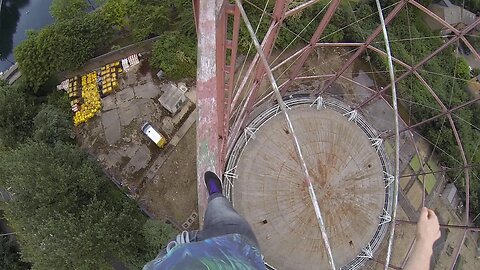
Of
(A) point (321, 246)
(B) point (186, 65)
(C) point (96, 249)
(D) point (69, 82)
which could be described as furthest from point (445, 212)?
(D) point (69, 82)

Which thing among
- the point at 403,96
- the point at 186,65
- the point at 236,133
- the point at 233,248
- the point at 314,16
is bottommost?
Answer: the point at 233,248

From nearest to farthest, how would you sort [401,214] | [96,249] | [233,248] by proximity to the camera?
[233,248]
[96,249]
[401,214]

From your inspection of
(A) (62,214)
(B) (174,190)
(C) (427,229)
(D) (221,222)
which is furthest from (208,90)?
(A) (62,214)

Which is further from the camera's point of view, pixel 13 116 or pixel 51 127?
pixel 13 116

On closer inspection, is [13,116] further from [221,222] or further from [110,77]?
[221,222]

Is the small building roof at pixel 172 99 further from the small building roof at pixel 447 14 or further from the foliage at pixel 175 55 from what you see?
the small building roof at pixel 447 14

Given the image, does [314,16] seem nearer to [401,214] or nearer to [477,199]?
[401,214]

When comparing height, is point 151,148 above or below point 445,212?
above
